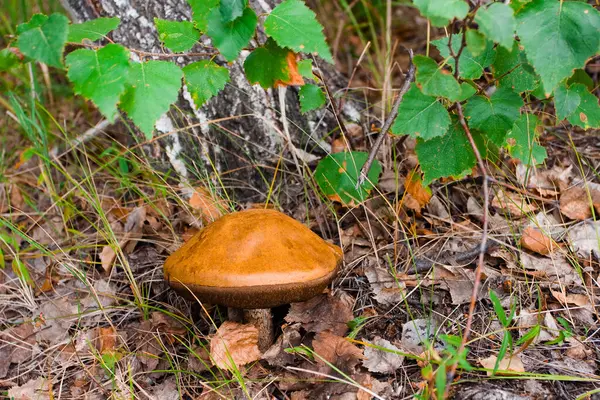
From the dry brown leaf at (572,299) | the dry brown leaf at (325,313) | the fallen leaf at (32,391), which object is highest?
the dry brown leaf at (325,313)

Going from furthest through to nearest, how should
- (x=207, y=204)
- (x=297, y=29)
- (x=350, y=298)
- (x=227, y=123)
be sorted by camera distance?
(x=227, y=123) < (x=207, y=204) < (x=350, y=298) < (x=297, y=29)

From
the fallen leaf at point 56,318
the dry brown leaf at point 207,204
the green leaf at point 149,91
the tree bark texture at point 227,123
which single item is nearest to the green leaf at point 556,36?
the green leaf at point 149,91

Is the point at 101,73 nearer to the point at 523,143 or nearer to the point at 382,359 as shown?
the point at 382,359

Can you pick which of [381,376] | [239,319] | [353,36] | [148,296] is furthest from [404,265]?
[353,36]

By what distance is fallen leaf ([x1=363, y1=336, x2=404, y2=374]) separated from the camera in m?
2.03

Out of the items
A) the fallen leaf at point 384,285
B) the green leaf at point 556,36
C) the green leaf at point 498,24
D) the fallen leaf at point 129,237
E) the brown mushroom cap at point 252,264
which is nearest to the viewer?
the green leaf at point 498,24

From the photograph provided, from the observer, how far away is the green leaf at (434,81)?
193cm

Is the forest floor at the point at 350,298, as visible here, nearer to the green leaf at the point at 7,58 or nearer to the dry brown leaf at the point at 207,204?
the dry brown leaf at the point at 207,204

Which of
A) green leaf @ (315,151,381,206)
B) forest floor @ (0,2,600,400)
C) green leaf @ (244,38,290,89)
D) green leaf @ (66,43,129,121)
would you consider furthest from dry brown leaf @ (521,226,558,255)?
green leaf @ (66,43,129,121)

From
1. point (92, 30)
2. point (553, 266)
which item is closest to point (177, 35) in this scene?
point (92, 30)

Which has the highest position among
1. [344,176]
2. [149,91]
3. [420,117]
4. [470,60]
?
[149,91]

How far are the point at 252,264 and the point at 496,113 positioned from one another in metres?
1.13

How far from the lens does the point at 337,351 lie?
2.09 meters

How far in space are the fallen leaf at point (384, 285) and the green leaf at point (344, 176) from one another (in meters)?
0.33
